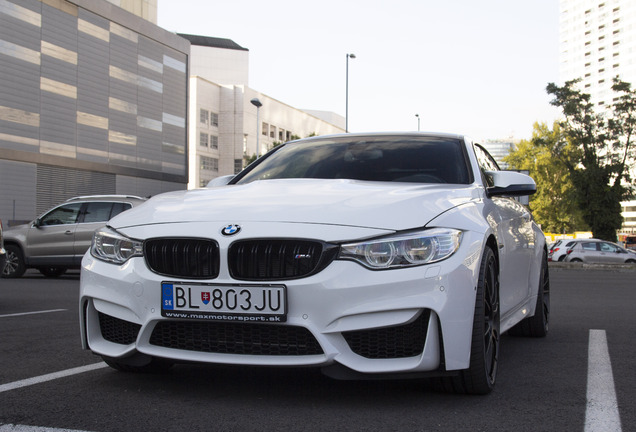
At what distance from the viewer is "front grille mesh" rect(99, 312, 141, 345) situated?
3.54 meters

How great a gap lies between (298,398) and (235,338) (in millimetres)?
464

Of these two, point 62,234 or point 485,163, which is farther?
point 62,234

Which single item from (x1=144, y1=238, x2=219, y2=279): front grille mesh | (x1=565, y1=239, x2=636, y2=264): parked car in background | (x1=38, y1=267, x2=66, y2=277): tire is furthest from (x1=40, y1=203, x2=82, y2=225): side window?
(x1=565, y1=239, x2=636, y2=264): parked car in background

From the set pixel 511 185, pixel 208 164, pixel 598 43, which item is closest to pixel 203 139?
pixel 208 164

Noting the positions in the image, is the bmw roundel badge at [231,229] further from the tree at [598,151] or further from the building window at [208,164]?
the building window at [208,164]

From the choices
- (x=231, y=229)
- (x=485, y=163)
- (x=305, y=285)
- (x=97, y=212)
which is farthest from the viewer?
(x=97, y=212)

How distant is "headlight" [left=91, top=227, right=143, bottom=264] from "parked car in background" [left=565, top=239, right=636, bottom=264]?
29807 millimetres

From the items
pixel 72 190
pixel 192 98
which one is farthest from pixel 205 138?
pixel 72 190

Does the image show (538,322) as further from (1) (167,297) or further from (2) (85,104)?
(2) (85,104)

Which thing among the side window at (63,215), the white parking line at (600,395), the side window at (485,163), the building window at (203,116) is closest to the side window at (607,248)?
the side window at (63,215)

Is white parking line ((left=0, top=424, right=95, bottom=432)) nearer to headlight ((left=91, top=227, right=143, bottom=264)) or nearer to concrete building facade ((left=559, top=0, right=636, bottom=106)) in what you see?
headlight ((left=91, top=227, right=143, bottom=264))

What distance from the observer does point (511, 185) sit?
4.54m

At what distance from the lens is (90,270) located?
3.71 m

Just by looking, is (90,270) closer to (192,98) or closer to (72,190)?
(72,190)
